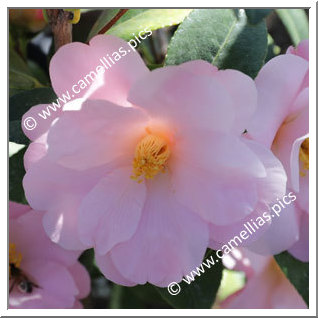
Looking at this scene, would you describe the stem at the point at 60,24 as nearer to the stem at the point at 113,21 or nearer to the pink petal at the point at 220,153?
the stem at the point at 113,21

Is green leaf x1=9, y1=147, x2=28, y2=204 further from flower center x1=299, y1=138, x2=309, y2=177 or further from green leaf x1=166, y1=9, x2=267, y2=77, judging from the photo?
flower center x1=299, y1=138, x2=309, y2=177

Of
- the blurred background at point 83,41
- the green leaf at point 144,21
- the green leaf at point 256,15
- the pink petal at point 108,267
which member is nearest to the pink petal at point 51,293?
the blurred background at point 83,41

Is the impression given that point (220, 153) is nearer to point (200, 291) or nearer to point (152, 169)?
point (152, 169)

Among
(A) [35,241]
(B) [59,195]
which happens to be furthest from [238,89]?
(A) [35,241]

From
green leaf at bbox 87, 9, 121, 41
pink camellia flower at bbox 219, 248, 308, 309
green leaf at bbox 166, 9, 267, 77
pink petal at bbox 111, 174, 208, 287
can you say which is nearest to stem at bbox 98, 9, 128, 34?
green leaf at bbox 87, 9, 121, 41

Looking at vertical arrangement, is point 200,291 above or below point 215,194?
below

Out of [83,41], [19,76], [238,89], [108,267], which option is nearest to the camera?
[238,89]
